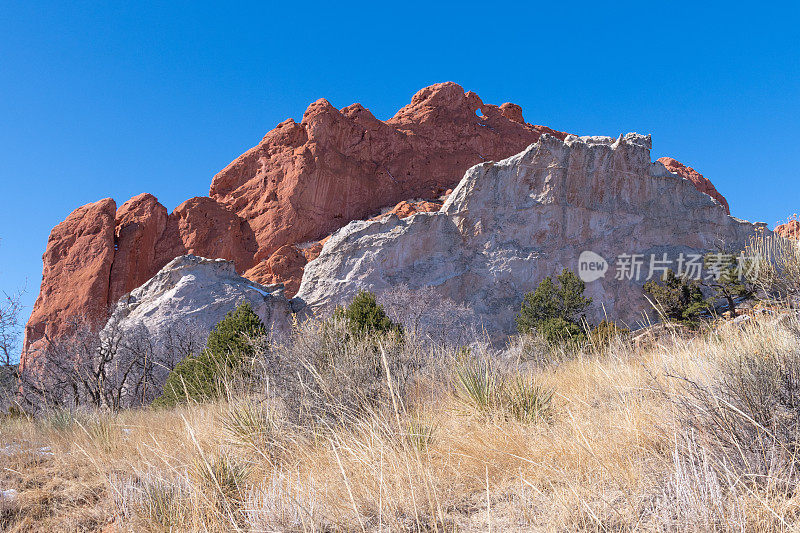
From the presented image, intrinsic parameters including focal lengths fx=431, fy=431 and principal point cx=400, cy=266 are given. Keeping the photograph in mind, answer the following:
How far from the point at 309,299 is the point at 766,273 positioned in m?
29.4

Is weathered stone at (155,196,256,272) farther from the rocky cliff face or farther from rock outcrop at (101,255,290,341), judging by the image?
rock outcrop at (101,255,290,341)

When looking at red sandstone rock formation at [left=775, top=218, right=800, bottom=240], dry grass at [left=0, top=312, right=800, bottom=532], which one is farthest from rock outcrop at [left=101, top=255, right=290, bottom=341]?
red sandstone rock formation at [left=775, top=218, right=800, bottom=240]

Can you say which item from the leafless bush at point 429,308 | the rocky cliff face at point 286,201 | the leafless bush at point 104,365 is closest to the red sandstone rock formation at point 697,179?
the rocky cliff face at point 286,201

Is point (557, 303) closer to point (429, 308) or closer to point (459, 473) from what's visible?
point (429, 308)

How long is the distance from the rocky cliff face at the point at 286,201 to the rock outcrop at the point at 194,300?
14871 mm

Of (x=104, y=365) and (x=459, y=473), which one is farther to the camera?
(x=104, y=365)

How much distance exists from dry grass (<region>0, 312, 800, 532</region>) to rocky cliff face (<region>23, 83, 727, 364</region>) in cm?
4509

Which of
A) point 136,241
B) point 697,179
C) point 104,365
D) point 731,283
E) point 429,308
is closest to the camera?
point 104,365

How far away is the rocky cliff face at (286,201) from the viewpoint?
1860 inches

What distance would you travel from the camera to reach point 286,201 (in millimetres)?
61500

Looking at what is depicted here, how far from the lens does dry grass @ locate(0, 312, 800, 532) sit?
209cm

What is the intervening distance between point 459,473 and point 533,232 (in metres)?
37.8

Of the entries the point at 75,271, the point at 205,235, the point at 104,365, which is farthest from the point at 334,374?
the point at 205,235

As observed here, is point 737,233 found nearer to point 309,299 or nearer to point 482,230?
point 482,230
